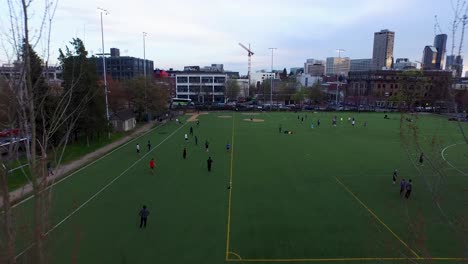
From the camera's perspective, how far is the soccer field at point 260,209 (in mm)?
12797

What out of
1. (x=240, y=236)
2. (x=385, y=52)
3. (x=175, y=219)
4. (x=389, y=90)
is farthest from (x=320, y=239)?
(x=385, y=52)

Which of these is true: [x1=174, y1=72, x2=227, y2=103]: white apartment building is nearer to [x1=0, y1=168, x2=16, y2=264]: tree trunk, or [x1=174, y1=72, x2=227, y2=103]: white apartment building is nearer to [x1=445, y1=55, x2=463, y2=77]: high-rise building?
[x1=445, y1=55, x2=463, y2=77]: high-rise building

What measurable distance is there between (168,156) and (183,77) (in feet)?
299

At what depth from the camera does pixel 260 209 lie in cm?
1764

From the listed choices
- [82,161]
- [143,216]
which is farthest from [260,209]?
[82,161]

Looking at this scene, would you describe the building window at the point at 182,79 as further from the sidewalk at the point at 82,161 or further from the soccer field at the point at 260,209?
the soccer field at the point at 260,209

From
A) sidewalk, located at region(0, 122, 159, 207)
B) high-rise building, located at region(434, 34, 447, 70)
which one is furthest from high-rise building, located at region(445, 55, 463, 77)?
sidewalk, located at region(0, 122, 159, 207)

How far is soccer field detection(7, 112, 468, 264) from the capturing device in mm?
12797

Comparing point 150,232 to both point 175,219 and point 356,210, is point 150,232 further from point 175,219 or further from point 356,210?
point 356,210

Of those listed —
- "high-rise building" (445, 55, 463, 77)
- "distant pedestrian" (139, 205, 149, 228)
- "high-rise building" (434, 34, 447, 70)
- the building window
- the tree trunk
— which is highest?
the building window

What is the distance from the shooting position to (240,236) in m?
14.6

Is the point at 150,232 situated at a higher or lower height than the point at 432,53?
lower

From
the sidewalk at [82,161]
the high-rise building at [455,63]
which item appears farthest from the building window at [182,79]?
the high-rise building at [455,63]

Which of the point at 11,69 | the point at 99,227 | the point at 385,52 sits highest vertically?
the point at 385,52
